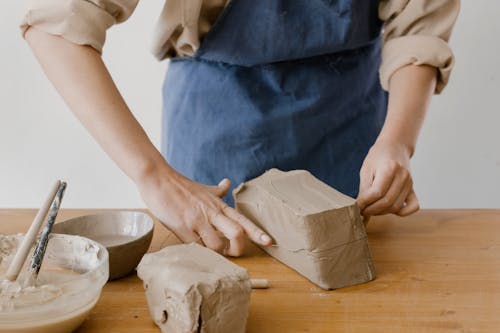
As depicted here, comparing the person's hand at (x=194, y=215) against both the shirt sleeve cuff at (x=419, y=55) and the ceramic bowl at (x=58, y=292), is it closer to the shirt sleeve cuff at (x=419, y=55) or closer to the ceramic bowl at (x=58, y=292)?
the ceramic bowl at (x=58, y=292)

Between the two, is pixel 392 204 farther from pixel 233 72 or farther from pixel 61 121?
pixel 61 121

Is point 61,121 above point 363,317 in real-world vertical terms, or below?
below

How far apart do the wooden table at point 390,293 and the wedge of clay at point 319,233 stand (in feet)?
0.08

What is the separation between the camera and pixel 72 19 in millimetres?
1152

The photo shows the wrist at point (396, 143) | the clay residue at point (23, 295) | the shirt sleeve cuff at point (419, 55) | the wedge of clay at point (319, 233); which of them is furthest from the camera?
the shirt sleeve cuff at point (419, 55)

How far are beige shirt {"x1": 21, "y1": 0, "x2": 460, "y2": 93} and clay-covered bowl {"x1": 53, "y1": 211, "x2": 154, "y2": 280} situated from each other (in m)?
Answer: 0.30

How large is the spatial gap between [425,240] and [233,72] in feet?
1.70

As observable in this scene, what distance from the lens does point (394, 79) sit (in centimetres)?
141

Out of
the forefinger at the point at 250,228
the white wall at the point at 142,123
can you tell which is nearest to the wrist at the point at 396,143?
the forefinger at the point at 250,228

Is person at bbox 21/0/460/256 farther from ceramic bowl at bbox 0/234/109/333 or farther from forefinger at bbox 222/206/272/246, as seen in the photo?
ceramic bowl at bbox 0/234/109/333

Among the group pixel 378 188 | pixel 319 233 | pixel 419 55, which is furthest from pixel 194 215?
pixel 419 55

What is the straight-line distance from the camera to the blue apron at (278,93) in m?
1.36

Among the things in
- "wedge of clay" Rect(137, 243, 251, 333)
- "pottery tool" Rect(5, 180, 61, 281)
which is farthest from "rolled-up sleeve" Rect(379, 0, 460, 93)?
"pottery tool" Rect(5, 180, 61, 281)

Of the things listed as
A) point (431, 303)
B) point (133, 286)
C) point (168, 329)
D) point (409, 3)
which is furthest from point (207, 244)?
point (409, 3)
